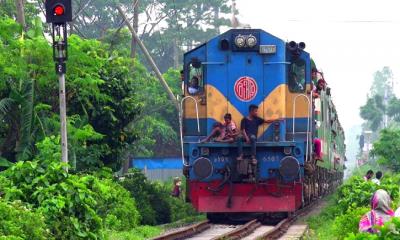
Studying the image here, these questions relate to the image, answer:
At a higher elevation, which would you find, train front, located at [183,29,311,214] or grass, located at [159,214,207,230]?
train front, located at [183,29,311,214]

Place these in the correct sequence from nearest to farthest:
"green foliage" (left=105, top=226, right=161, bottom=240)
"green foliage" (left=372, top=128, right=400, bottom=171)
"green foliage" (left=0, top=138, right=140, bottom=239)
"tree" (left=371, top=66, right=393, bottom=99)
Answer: "green foliage" (left=0, top=138, right=140, bottom=239)
"green foliage" (left=105, top=226, right=161, bottom=240)
"green foliage" (left=372, top=128, right=400, bottom=171)
"tree" (left=371, top=66, right=393, bottom=99)

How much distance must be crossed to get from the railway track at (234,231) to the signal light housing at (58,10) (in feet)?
14.1

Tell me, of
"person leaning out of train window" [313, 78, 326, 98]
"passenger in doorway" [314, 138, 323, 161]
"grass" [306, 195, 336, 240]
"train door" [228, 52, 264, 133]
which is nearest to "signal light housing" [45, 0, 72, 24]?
"train door" [228, 52, 264, 133]

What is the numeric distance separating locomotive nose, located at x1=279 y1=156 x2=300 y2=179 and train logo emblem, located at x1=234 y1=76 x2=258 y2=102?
1.84 m

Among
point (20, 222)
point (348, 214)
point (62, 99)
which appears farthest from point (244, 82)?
point (20, 222)

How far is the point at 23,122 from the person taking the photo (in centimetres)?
2038

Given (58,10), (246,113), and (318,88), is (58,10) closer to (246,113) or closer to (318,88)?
(246,113)

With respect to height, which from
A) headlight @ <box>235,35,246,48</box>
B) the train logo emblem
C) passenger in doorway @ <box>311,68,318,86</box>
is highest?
headlight @ <box>235,35,246,48</box>

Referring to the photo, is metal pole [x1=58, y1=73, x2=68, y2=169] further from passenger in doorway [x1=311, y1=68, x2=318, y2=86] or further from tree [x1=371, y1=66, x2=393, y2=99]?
tree [x1=371, y1=66, x2=393, y2=99]

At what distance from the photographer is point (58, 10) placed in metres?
15.5

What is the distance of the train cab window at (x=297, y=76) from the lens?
2002cm

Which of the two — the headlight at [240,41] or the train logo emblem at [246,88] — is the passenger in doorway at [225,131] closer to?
the train logo emblem at [246,88]

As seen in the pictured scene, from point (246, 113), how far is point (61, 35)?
17.5ft

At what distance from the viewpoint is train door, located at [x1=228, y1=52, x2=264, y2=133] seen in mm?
19859
